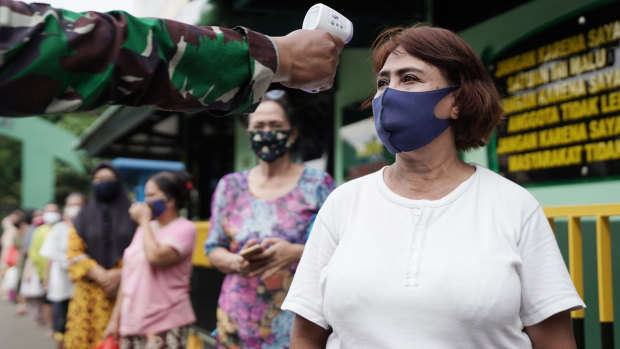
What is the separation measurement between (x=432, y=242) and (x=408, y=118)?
40cm

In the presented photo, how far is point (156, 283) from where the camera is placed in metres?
4.04

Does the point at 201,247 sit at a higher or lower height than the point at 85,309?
higher

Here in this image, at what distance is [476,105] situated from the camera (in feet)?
6.22

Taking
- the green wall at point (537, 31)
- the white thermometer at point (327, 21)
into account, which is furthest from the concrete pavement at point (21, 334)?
the white thermometer at point (327, 21)

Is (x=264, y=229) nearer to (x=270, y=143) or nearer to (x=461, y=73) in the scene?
(x=270, y=143)

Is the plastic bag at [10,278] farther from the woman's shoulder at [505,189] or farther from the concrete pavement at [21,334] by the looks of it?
the woman's shoulder at [505,189]

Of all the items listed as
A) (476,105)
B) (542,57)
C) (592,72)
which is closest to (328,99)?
(542,57)

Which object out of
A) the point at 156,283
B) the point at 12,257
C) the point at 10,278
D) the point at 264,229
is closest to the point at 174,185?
the point at 156,283

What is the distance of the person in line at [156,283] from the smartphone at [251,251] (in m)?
1.46

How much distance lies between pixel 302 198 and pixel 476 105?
1290 millimetres

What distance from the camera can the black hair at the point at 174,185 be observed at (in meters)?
4.51

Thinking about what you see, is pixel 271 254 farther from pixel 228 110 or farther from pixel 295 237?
pixel 228 110

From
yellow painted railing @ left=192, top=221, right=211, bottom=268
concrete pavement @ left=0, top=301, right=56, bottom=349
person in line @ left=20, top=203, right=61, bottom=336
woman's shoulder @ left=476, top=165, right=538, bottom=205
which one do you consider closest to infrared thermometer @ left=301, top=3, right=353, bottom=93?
woman's shoulder @ left=476, top=165, right=538, bottom=205

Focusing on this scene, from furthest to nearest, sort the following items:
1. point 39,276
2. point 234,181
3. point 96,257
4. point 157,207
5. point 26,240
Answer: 1. point 26,240
2. point 39,276
3. point 96,257
4. point 157,207
5. point 234,181
